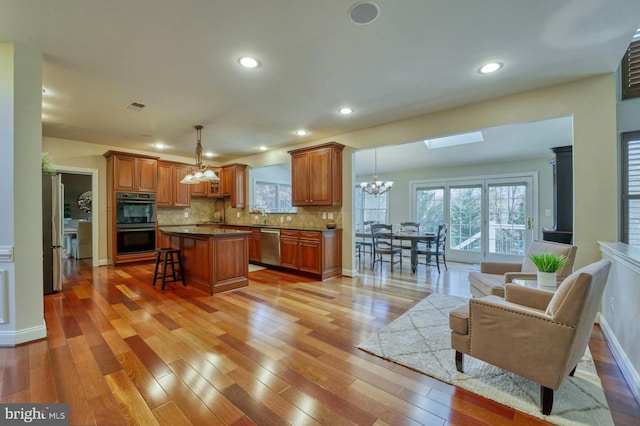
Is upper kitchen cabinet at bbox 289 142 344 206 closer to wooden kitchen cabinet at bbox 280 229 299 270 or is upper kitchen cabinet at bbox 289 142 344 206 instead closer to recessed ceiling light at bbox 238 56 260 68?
wooden kitchen cabinet at bbox 280 229 299 270

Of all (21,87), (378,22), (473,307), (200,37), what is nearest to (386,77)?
(378,22)

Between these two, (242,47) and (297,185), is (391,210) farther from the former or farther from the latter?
(242,47)

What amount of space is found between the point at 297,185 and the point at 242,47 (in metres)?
3.29

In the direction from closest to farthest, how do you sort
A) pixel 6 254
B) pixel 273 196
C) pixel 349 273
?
1. pixel 6 254
2. pixel 349 273
3. pixel 273 196

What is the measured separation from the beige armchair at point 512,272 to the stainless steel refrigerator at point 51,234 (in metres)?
5.65

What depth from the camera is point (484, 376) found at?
2.01 m

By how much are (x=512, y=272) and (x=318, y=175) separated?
338 centimetres

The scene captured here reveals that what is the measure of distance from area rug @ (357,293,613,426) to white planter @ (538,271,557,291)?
654mm

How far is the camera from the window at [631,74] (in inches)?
126

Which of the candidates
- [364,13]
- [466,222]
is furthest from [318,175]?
[466,222]

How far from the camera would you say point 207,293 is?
4.01 metres

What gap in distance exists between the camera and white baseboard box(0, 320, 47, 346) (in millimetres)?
2438

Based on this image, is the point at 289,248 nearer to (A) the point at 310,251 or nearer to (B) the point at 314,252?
(A) the point at 310,251

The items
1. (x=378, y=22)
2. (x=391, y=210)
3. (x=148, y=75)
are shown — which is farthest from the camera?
(x=391, y=210)
